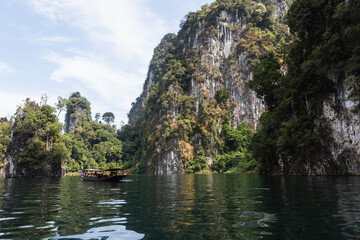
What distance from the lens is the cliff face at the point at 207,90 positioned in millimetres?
86375

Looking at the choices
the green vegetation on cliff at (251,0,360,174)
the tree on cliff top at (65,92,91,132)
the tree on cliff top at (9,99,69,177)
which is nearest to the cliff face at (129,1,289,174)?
the tree on cliff top at (9,99,69,177)

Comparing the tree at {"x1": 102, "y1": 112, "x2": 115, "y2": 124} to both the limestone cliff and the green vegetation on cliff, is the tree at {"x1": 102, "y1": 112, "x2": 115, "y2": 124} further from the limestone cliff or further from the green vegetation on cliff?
the green vegetation on cliff

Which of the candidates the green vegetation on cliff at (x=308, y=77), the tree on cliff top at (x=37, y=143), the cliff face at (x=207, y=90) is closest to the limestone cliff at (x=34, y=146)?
the tree on cliff top at (x=37, y=143)

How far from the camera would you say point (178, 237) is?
5.01m

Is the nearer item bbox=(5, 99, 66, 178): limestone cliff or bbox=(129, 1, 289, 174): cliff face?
bbox=(5, 99, 66, 178): limestone cliff

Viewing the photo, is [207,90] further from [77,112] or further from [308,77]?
[77,112]

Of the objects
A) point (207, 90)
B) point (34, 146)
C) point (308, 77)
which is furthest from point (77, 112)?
point (308, 77)

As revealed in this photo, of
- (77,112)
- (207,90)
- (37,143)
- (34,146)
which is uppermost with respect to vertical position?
(207,90)

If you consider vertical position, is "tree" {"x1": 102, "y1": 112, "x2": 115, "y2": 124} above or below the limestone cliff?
above

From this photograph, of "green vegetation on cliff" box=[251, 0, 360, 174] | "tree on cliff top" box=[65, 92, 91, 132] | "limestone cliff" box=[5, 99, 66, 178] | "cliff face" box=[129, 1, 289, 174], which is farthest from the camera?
"tree on cliff top" box=[65, 92, 91, 132]

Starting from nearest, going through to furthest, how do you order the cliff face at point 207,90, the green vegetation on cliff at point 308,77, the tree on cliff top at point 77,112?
the green vegetation on cliff at point 308,77
the cliff face at point 207,90
the tree on cliff top at point 77,112

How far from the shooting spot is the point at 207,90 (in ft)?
320

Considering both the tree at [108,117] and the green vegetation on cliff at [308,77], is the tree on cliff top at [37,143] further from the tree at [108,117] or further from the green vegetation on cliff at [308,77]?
the tree at [108,117]

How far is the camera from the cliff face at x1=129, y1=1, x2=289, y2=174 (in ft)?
283
